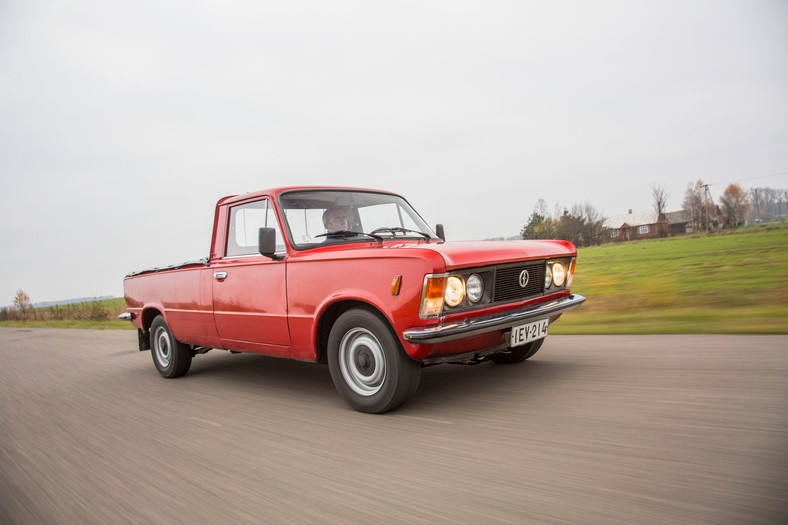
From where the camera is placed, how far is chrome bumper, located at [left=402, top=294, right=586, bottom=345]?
325cm

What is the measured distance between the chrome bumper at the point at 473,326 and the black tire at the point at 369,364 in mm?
250

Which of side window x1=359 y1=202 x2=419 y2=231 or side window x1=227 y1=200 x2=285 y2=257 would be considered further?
side window x1=359 y1=202 x2=419 y2=231

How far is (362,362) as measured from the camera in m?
3.74

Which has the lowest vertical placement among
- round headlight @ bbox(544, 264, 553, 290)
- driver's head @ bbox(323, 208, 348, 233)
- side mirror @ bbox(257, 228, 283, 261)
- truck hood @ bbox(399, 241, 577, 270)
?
round headlight @ bbox(544, 264, 553, 290)

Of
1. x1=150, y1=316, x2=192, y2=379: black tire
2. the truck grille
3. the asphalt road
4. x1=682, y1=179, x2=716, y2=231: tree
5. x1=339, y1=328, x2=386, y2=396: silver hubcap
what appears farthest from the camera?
x1=682, y1=179, x2=716, y2=231: tree

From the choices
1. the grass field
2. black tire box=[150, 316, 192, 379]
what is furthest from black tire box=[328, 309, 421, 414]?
the grass field

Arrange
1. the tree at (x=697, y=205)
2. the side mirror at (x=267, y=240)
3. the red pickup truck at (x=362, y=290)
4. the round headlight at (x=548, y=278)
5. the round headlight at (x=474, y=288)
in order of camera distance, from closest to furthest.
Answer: the red pickup truck at (x=362, y=290) → the round headlight at (x=474, y=288) → the side mirror at (x=267, y=240) → the round headlight at (x=548, y=278) → the tree at (x=697, y=205)

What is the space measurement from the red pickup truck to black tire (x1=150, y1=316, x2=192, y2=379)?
27cm

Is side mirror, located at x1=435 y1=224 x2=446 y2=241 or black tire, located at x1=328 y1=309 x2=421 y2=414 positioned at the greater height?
side mirror, located at x1=435 y1=224 x2=446 y2=241

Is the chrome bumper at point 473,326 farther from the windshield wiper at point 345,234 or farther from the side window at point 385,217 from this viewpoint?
the side window at point 385,217

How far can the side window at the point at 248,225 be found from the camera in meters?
4.66

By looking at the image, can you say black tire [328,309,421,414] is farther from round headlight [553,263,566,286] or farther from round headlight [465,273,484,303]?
round headlight [553,263,566,286]

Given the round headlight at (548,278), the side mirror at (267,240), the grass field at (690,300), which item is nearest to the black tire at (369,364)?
the side mirror at (267,240)

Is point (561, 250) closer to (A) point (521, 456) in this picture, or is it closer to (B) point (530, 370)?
(B) point (530, 370)
